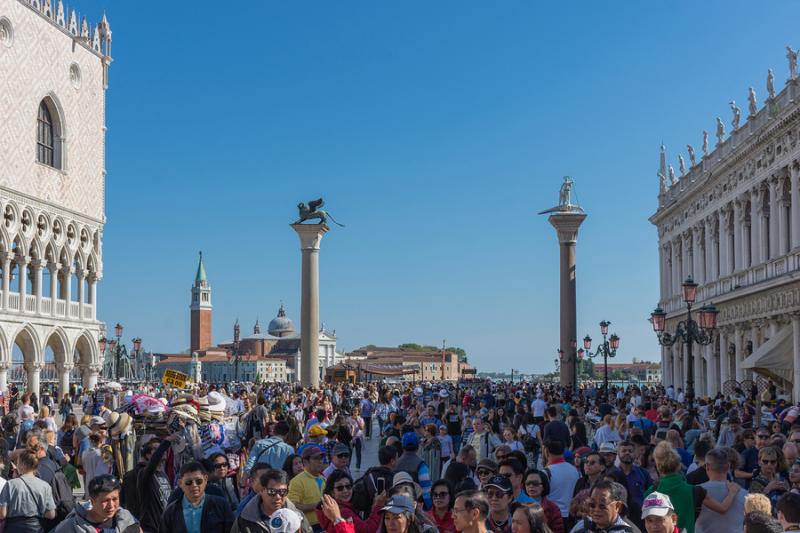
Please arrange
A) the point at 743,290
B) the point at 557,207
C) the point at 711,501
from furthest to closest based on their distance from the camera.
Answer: the point at 557,207 → the point at 743,290 → the point at 711,501

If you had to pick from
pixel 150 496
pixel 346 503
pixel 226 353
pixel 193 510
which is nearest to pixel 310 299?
pixel 150 496

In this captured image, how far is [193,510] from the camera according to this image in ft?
19.4

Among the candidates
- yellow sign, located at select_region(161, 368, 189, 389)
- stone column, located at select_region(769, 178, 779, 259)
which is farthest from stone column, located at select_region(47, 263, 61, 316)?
stone column, located at select_region(769, 178, 779, 259)

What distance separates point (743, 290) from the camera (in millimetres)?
30594

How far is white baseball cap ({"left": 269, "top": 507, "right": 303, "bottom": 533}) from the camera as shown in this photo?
5227 mm

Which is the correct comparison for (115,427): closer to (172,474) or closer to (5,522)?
(172,474)

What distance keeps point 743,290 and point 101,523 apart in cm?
2763

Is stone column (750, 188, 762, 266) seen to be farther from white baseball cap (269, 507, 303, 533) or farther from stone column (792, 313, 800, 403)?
white baseball cap (269, 507, 303, 533)

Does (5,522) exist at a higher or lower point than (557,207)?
lower

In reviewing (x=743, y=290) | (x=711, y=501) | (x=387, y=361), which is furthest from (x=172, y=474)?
(x=387, y=361)

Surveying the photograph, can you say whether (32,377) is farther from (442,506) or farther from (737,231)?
(442,506)

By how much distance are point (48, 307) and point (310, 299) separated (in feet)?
31.6

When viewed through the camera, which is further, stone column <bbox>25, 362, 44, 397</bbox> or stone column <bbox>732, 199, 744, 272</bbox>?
stone column <bbox>25, 362, 44, 397</bbox>

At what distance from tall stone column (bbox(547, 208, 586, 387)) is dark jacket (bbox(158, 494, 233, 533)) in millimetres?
33415
